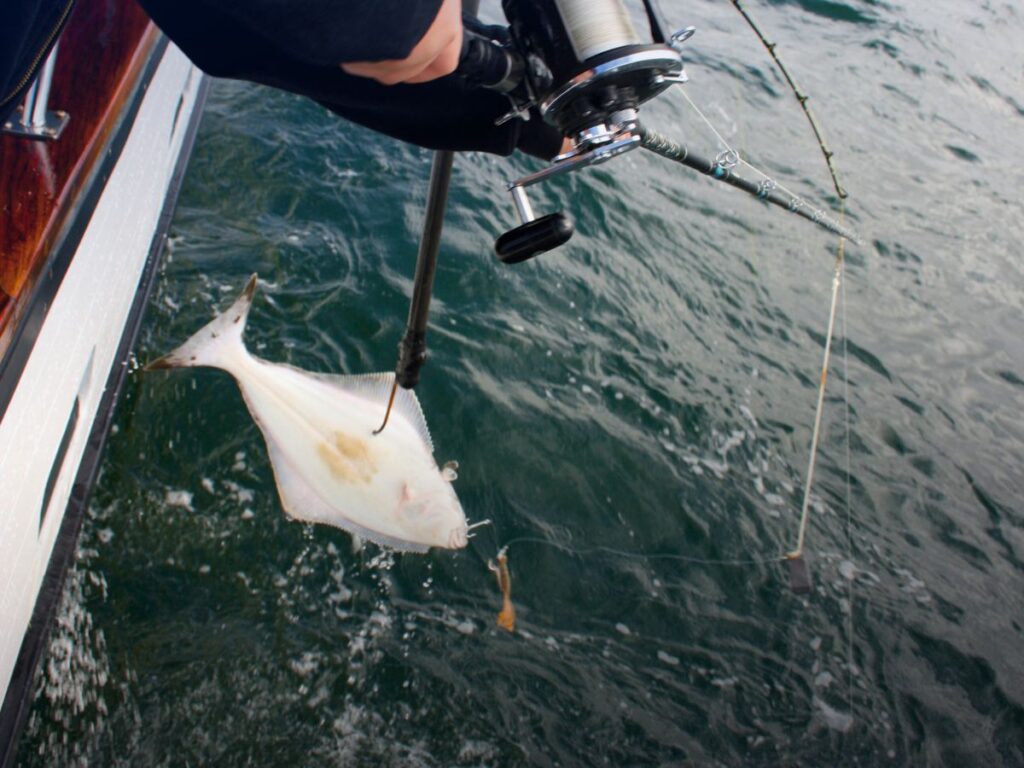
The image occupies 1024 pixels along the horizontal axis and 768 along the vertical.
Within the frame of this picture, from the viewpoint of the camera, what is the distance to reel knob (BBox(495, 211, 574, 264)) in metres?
2.09

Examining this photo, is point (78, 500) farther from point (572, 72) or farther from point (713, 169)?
point (713, 169)

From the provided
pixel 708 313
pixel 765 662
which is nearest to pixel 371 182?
pixel 708 313

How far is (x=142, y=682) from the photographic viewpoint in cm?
289

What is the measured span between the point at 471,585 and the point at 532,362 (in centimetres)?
158

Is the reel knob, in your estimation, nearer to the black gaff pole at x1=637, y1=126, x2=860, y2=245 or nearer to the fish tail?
the black gaff pole at x1=637, y1=126, x2=860, y2=245

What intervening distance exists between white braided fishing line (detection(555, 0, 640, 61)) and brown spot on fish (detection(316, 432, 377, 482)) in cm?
221

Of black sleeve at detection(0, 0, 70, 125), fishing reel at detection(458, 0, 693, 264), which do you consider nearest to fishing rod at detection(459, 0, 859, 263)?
fishing reel at detection(458, 0, 693, 264)

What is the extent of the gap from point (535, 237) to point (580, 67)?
0.47 meters

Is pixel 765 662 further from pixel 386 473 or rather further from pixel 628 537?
pixel 386 473

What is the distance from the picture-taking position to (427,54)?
1.65 metres

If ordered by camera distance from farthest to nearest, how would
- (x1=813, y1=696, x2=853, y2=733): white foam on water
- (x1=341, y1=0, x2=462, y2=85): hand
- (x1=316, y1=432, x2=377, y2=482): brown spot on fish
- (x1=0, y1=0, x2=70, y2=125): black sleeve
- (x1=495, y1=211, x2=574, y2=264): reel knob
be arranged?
1. (x1=316, y1=432, x2=377, y2=482): brown spot on fish
2. (x1=813, y1=696, x2=853, y2=733): white foam on water
3. (x1=495, y1=211, x2=574, y2=264): reel knob
4. (x1=341, y1=0, x2=462, y2=85): hand
5. (x1=0, y1=0, x2=70, y2=125): black sleeve

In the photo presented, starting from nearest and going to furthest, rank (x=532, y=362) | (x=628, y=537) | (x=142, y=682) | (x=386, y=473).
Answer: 1. (x=142, y=682)
2. (x=386, y=473)
3. (x=628, y=537)
4. (x=532, y=362)

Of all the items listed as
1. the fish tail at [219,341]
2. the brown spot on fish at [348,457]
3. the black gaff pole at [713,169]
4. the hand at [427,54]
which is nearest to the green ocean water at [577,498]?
the brown spot on fish at [348,457]

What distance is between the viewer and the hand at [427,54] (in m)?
1.61
